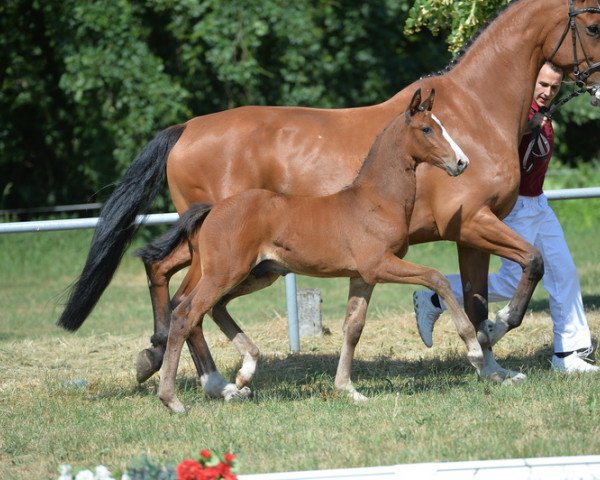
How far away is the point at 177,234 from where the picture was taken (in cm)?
689

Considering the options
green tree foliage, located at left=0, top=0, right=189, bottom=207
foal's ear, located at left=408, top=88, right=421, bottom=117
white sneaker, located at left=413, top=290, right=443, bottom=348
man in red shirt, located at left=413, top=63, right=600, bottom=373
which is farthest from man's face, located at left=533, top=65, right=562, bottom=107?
green tree foliage, located at left=0, top=0, right=189, bottom=207

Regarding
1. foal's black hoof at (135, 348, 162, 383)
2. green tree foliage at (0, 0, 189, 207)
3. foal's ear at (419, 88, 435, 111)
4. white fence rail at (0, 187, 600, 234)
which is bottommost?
green tree foliage at (0, 0, 189, 207)

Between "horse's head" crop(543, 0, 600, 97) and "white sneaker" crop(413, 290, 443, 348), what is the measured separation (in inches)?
75.5

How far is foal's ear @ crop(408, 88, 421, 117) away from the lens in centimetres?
631

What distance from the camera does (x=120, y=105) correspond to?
593 inches

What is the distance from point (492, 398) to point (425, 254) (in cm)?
954

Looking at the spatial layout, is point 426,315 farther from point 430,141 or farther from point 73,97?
point 73,97

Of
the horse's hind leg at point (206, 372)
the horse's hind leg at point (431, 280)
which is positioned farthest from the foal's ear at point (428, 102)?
the horse's hind leg at point (206, 372)

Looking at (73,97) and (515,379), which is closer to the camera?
(515,379)

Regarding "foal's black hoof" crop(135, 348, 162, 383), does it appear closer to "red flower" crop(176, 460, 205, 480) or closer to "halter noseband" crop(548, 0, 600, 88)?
"red flower" crop(176, 460, 205, 480)

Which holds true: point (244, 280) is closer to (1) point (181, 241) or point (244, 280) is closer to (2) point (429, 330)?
(1) point (181, 241)

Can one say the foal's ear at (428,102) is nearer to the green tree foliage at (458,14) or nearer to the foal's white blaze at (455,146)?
the foal's white blaze at (455,146)

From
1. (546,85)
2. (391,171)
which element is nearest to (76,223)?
(391,171)

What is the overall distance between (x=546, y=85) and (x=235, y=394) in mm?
3119
